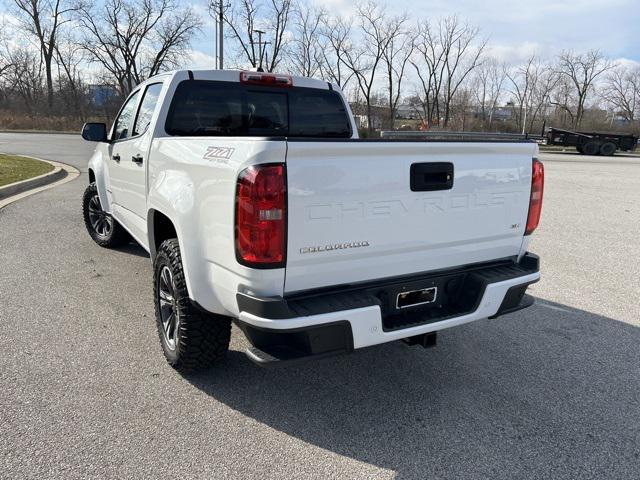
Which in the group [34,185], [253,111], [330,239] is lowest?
[34,185]

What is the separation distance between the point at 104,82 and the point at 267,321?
5883 centimetres

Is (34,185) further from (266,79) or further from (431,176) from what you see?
(431,176)

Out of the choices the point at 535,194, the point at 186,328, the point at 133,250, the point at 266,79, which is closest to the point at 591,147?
the point at 133,250

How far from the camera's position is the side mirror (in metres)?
4.73

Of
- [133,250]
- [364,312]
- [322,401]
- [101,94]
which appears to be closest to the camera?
[364,312]

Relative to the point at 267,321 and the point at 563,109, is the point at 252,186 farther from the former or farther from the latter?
the point at 563,109

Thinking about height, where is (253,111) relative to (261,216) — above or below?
above

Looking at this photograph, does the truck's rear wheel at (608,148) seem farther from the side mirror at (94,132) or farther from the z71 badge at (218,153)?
the z71 badge at (218,153)

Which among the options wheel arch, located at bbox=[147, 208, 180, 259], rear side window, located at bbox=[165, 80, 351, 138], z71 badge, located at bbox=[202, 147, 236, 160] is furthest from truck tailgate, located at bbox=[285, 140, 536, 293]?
rear side window, located at bbox=[165, 80, 351, 138]

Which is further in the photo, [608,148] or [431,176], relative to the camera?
[608,148]

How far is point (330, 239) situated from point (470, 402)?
1.42 meters

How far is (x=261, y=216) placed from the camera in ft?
7.37

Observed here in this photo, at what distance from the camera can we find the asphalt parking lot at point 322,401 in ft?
7.90

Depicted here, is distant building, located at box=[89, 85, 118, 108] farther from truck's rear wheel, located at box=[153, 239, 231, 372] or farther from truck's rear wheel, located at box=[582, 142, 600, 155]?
truck's rear wheel, located at box=[153, 239, 231, 372]
